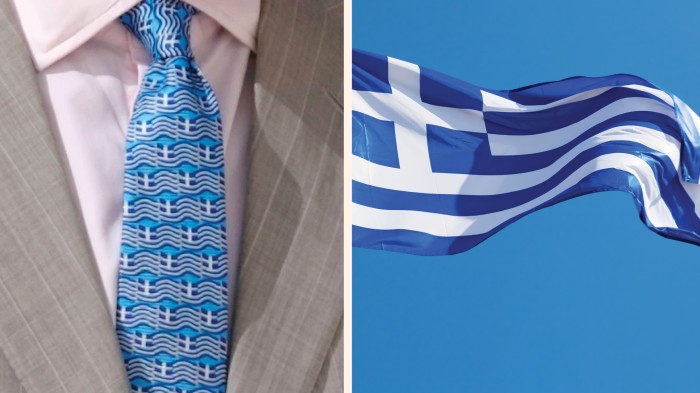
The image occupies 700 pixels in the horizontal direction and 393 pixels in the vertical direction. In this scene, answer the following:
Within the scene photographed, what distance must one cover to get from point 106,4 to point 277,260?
0.31 m

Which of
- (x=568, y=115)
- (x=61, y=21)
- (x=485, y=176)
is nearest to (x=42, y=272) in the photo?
(x=61, y=21)

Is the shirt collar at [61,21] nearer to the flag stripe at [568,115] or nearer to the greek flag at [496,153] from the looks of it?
the greek flag at [496,153]

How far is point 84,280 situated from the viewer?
1147mm

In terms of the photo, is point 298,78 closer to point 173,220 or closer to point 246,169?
point 246,169

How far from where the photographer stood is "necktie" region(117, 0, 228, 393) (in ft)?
3.88

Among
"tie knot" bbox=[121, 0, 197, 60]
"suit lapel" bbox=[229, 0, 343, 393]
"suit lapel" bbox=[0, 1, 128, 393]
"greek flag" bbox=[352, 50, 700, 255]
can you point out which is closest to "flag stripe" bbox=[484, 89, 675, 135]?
"greek flag" bbox=[352, 50, 700, 255]

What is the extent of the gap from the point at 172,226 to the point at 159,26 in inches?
8.1

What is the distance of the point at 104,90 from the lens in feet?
4.05

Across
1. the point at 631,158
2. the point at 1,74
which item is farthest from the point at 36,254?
the point at 631,158

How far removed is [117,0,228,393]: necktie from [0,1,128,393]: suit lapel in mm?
43

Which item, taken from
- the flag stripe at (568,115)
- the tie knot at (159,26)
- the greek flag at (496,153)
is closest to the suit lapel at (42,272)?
the tie knot at (159,26)

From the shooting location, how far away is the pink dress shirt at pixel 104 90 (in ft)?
3.92

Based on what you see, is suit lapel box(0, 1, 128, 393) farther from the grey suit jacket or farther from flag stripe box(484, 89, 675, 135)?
flag stripe box(484, 89, 675, 135)

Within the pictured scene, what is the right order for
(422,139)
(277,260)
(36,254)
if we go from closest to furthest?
(36,254)
(277,260)
(422,139)
